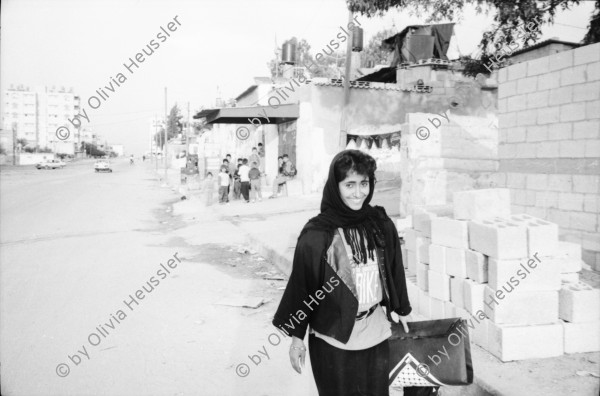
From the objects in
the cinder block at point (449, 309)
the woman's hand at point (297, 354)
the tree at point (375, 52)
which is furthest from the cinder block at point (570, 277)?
the tree at point (375, 52)

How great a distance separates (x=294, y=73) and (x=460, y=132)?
17.2 m

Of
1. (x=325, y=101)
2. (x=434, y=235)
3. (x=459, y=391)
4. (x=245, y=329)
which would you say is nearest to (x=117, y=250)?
(x=245, y=329)

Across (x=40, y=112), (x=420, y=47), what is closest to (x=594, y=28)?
(x=420, y=47)

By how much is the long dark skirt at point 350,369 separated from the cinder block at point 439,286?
2175 mm

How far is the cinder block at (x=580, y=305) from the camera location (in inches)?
142

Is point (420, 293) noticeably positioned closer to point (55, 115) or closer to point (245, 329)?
point (245, 329)

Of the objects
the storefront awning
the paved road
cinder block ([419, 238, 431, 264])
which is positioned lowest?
the paved road

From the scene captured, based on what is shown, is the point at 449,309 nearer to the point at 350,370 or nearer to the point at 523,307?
the point at 523,307

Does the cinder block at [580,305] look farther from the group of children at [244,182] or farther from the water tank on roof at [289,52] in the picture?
the water tank on roof at [289,52]

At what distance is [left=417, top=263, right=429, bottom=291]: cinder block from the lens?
15.5ft

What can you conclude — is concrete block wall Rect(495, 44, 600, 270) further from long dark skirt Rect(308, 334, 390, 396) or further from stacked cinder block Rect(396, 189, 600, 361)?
long dark skirt Rect(308, 334, 390, 396)

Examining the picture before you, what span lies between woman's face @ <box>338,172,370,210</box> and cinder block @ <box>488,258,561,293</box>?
1930 millimetres

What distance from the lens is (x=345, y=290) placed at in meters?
2.19

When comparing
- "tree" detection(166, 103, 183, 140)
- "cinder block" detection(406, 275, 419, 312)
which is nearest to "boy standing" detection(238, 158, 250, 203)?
"cinder block" detection(406, 275, 419, 312)
